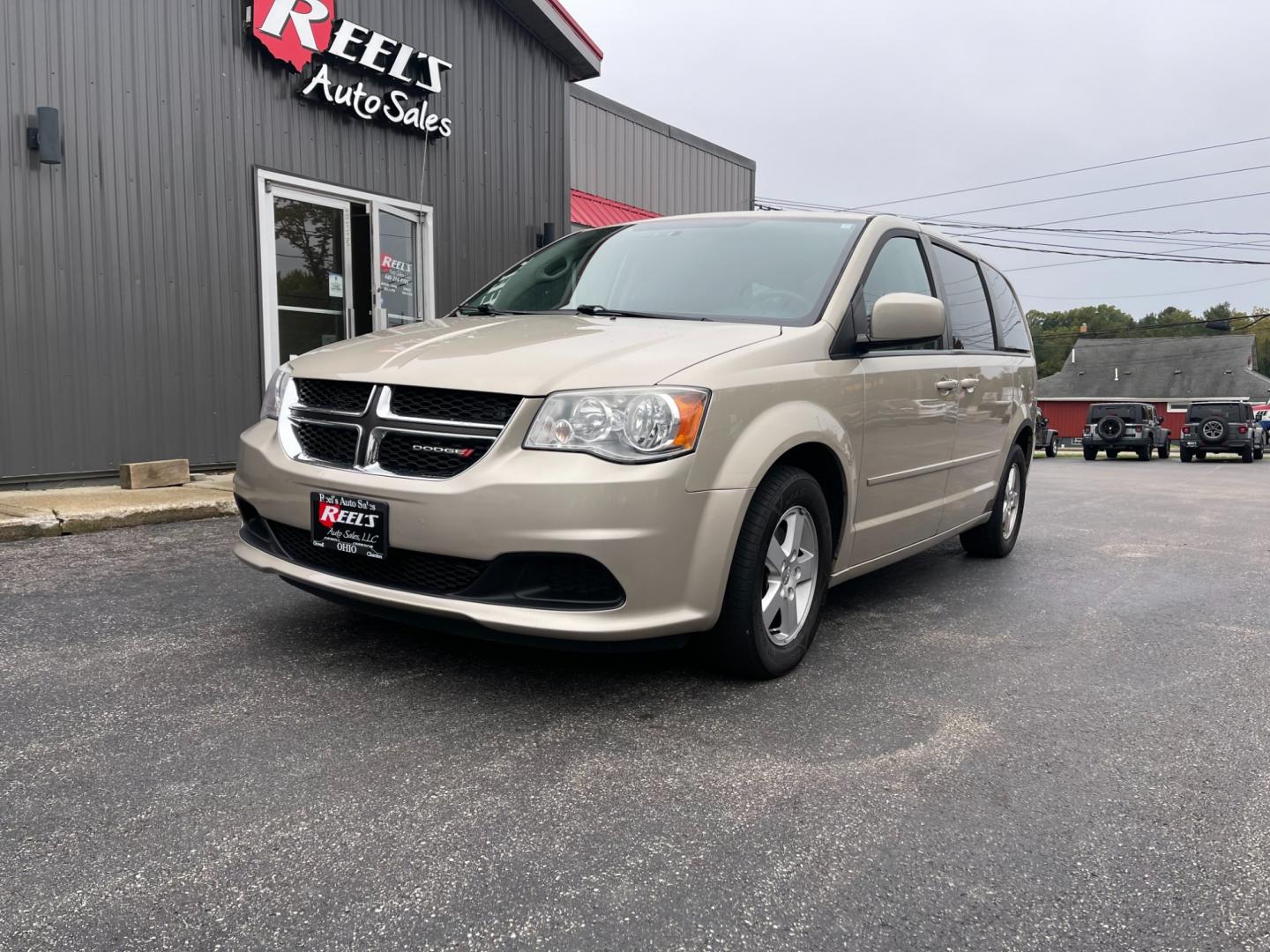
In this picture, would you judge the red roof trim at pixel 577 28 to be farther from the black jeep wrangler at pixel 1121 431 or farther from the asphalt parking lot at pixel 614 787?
the black jeep wrangler at pixel 1121 431

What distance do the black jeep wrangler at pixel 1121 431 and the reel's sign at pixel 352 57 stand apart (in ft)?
81.6

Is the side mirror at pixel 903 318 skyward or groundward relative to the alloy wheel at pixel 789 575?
skyward

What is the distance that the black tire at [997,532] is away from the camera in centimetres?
545

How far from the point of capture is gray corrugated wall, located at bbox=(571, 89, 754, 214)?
1330 centimetres

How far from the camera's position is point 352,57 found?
827cm

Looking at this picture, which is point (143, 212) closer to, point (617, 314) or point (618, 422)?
point (617, 314)

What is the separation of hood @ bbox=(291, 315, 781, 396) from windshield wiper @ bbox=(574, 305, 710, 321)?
56 millimetres

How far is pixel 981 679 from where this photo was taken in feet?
10.9

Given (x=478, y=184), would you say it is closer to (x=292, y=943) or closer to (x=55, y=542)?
(x=55, y=542)

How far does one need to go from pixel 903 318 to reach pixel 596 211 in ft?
31.9

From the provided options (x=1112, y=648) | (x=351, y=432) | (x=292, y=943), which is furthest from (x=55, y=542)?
(x=1112, y=648)

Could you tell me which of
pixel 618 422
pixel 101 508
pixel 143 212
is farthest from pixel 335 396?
pixel 143 212

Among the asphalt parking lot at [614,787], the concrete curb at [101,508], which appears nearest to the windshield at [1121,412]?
the asphalt parking lot at [614,787]

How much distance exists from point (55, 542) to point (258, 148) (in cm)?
387
